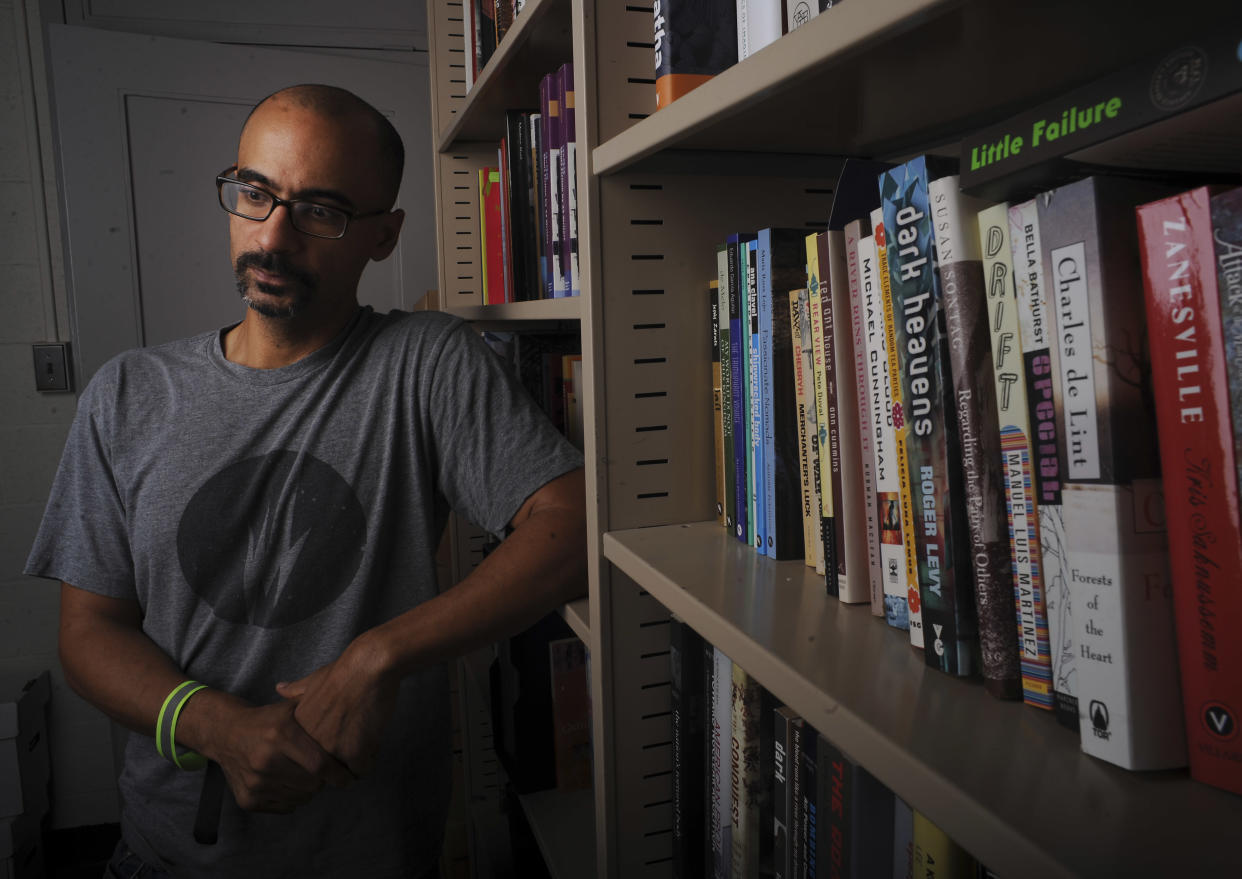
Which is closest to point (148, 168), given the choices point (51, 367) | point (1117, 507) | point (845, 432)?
point (51, 367)

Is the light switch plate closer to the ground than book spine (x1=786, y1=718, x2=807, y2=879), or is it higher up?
higher up

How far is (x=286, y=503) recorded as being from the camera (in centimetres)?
114

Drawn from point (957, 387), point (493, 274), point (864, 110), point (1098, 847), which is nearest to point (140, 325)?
point (493, 274)

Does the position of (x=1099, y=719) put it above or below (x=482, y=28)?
below

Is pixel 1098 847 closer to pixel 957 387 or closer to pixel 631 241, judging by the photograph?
pixel 957 387

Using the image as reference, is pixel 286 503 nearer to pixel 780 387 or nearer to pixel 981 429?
pixel 780 387

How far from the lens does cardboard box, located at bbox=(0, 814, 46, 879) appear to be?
206 cm

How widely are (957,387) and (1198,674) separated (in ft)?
0.61

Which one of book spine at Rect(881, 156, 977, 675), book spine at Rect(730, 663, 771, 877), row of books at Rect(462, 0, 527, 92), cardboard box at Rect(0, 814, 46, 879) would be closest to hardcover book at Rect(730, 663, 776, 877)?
book spine at Rect(730, 663, 771, 877)

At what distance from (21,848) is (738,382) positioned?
2.53m

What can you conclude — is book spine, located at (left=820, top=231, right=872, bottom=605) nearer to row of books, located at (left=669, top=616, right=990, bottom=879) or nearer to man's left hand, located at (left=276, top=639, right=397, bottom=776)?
row of books, located at (left=669, top=616, right=990, bottom=879)

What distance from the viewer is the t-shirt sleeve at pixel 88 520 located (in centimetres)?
114

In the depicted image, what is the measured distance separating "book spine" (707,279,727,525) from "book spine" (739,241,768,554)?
0.21 ft

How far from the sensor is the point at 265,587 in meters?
1.14
